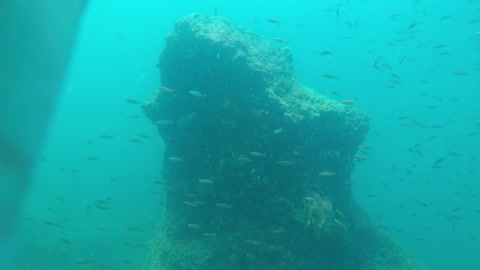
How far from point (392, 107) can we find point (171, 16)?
86354mm

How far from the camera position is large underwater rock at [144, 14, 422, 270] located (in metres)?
10.1

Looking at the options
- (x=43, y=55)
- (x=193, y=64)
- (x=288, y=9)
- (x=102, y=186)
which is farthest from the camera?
(x=288, y=9)

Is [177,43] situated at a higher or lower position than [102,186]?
higher

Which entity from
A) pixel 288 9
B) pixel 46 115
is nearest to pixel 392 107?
pixel 288 9

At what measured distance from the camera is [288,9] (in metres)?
100

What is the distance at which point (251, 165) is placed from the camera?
1033cm

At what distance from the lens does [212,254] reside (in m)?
10.4

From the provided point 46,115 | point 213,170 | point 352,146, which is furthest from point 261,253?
point 46,115

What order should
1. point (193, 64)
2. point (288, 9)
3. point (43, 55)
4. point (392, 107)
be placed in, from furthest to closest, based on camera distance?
point (288, 9) → point (392, 107) → point (193, 64) → point (43, 55)

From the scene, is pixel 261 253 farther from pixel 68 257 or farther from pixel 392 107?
pixel 392 107

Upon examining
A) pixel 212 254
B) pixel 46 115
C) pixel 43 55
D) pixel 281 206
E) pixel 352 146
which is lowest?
pixel 212 254

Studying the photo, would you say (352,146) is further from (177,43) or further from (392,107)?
(392,107)

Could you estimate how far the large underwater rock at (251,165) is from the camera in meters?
10.1

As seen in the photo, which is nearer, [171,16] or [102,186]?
[102,186]
